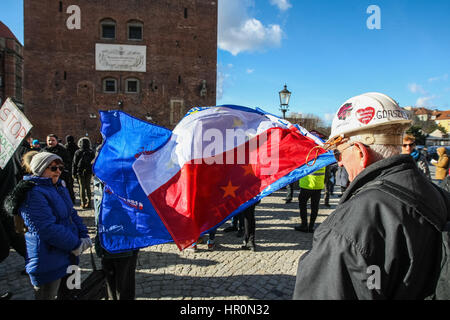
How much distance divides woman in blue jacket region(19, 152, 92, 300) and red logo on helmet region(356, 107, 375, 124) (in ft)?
8.79

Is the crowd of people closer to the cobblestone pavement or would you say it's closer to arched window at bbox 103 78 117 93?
the cobblestone pavement

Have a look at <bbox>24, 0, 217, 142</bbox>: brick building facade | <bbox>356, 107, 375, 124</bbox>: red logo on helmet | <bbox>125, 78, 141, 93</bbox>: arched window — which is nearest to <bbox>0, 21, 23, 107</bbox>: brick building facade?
<bbox>24, 0, 217, 142</bbox>: brick building facade

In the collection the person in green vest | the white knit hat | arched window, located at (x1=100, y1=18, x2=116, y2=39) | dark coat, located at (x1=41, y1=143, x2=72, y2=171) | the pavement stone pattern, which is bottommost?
the pavement stone pattern

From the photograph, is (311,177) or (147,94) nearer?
(311,177)

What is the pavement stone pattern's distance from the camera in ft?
11.9

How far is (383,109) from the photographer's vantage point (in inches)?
56.4

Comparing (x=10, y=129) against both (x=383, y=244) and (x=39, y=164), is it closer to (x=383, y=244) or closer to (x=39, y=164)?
(x=39, y=164)

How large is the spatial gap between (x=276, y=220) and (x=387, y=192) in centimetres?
625

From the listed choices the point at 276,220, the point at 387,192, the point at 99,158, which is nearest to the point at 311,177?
the point at 276,220

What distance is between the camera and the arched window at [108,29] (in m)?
23.2

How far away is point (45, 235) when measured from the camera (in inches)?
97.1

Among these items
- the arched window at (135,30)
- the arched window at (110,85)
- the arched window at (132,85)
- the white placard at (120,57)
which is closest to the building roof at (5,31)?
the white placard at (120,57)
